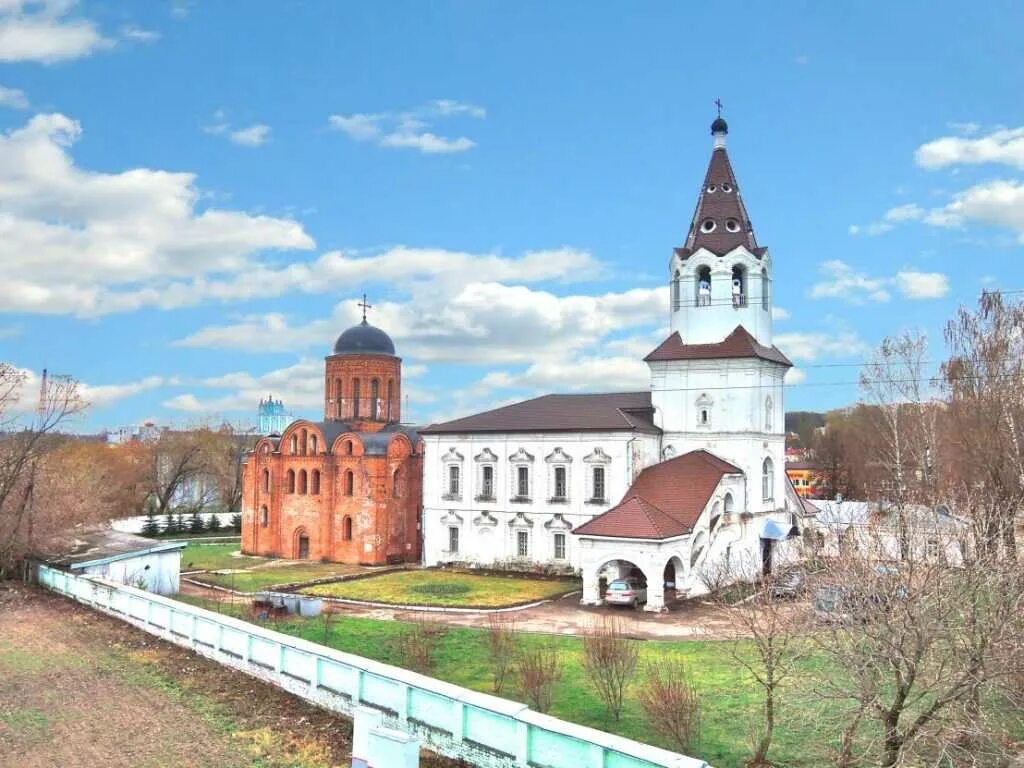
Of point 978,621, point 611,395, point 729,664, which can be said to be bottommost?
point 729,664

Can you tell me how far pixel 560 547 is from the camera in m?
32.0

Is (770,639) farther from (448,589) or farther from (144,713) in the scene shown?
(448,589)

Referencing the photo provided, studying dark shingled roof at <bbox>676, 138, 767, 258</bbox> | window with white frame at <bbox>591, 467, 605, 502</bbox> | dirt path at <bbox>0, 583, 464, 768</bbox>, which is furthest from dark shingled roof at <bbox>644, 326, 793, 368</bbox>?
dirt path at <bbox>0, 583, 464, 768</bbox>

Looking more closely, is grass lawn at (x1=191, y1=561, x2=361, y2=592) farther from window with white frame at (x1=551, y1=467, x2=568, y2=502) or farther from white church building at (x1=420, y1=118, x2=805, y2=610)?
window with white frame at (x1=551, y1=467, x2=568, y2=502)

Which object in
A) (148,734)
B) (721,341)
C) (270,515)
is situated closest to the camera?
(148,734)

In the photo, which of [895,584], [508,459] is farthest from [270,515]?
[895,584]

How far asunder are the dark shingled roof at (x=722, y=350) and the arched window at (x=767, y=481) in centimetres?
395

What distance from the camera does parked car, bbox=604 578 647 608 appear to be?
25047mm

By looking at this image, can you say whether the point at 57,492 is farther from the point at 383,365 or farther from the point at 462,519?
the point at 383,365

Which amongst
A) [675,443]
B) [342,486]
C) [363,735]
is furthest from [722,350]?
[363,735]

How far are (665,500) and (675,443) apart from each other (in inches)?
176

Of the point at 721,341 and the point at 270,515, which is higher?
the point at 721,341

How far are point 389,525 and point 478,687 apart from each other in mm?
22218

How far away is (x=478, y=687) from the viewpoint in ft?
50.3
